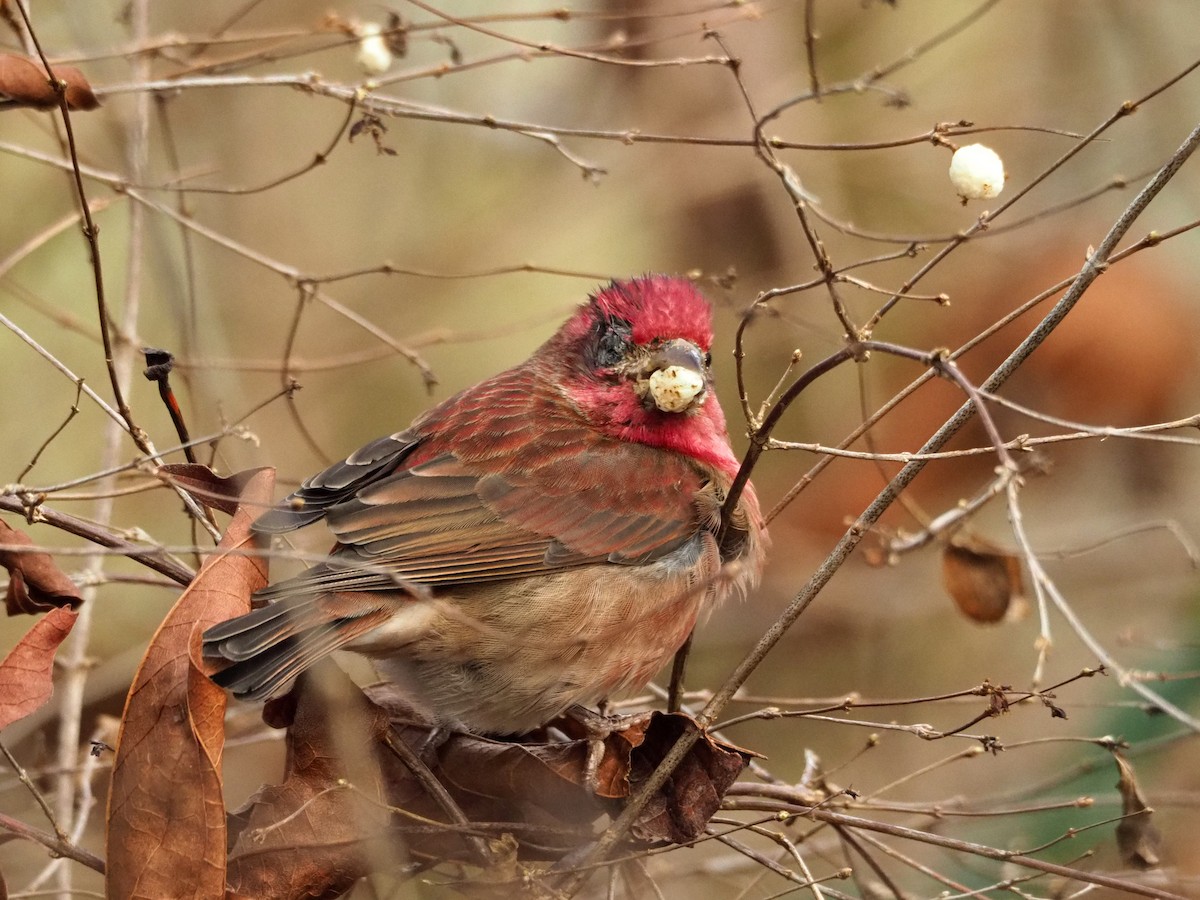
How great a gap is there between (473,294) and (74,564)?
10.4ft

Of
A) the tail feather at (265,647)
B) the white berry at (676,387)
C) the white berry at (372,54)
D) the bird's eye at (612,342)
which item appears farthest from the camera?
the bird's eye at (612,342)

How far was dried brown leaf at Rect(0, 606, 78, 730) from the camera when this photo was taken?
3.38m

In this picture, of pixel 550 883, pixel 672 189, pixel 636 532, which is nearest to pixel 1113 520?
pixel 672 189

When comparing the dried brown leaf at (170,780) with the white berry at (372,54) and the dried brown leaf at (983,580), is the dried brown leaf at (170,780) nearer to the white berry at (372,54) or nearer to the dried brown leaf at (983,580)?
the white berry at (372,54)

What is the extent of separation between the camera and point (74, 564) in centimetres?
576

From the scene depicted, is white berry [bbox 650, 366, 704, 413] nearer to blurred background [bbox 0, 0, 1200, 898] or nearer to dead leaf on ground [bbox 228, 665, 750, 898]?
dead leaf on ground [bbox 228, 665, 750, 898]

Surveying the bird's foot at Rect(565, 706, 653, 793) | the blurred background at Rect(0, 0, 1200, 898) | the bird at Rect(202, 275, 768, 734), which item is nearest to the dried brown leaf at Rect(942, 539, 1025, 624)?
the bird at Rect(202, 275, 768, 734)

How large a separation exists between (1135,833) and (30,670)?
2888mm

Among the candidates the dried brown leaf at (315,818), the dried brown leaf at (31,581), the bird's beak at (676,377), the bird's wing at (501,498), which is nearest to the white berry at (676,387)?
the bird's beak at (676,377)

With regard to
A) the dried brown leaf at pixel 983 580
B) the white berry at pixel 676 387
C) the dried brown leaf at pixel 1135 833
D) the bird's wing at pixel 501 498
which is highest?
the white berry at pixel 676 387

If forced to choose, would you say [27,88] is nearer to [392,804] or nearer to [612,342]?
[612,342]

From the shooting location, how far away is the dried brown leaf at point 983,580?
420cm

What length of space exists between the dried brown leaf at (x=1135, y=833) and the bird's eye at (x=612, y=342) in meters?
2.11

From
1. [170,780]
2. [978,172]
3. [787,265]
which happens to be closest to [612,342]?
[978,172]
